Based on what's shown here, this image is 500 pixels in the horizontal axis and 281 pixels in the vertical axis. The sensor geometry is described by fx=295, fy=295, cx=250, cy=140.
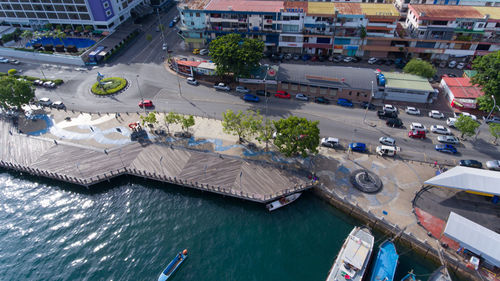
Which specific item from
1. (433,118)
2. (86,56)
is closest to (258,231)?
(433,118)

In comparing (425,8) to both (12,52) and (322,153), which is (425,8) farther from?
(12,52)

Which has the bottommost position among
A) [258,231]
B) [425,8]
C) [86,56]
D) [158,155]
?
[258,231]

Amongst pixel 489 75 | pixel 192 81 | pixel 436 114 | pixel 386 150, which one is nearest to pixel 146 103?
pixel 192 81

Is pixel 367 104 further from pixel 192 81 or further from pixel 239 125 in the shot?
pixel 192 81

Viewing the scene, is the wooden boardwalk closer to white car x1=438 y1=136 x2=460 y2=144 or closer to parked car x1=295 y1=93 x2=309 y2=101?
parked car x1=295 y1=93 x2=309 y2=101

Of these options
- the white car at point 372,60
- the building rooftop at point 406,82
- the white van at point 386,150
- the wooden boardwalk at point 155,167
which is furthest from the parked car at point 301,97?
the white car at point 372,60

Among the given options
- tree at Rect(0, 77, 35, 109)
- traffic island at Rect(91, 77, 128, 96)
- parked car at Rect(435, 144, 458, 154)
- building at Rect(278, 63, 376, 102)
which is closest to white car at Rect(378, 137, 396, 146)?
parked car at Rect(435, 144, 458, 154)
